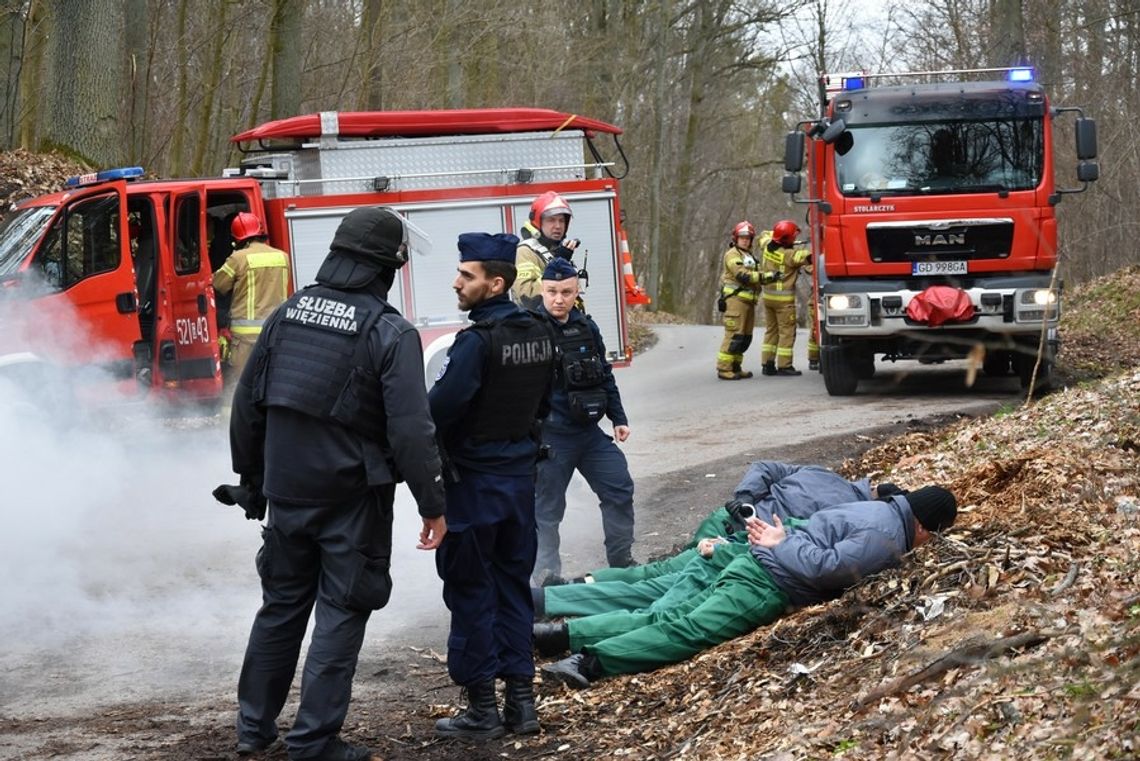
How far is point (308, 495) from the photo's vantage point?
199 inches

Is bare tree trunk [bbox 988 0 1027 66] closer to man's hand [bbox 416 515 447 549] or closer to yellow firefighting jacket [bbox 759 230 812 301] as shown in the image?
yellow firefighting jacket [bbox 759 230 812 301]

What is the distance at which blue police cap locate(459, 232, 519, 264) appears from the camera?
561cm

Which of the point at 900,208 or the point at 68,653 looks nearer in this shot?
the point at 68,653

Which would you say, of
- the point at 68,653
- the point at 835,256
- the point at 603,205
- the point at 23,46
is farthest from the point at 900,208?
the point at 23,46

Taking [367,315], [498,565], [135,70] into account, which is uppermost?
[135,70]

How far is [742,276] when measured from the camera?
17.1 meters

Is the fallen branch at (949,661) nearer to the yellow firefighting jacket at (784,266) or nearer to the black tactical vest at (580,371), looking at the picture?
the black tactical vest at (580,371)

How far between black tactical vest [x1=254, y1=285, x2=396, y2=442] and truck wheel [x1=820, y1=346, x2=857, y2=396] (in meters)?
10.3

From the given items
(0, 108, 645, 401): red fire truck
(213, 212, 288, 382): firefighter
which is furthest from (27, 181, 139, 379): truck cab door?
(213, 212, 288, 382): firefighter

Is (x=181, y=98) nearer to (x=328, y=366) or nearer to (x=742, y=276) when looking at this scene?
(x=742, y=276)

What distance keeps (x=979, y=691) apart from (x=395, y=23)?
22.0 metres

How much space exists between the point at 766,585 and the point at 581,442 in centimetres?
181

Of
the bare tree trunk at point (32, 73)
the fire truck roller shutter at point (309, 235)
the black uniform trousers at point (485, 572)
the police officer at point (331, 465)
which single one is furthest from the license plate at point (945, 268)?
the bare tree trunk at point (32, 73)

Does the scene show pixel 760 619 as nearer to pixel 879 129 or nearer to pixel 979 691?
pixel 979 691
